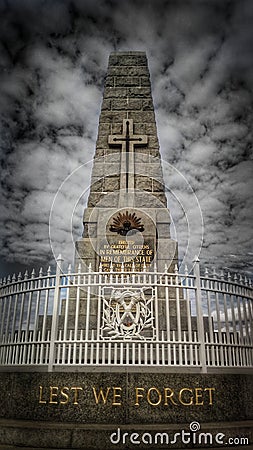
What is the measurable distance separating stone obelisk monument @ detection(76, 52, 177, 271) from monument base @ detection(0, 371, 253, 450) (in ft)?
12.5

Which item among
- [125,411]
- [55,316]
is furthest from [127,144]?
[125,411]

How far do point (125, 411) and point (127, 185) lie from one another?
6420 millimetres

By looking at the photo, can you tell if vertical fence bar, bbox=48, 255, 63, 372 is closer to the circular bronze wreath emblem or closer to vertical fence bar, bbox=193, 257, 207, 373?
vertical fence bar, bbox=193, 257, 207, 373

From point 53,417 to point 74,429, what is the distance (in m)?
0.52

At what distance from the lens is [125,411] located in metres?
4.95

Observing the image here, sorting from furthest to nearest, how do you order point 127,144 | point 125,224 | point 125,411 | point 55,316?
point 127,144 < point 125,224 < point 55,316 < point 125,411

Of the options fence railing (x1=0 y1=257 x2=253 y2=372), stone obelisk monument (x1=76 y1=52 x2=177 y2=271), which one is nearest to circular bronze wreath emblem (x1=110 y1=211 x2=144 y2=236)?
stone obelisk monument (x1=76 y1=52 x2=177 y2=271)

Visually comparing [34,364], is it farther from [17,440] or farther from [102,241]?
[102,241]

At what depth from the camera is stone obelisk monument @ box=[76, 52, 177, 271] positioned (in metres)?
9.37

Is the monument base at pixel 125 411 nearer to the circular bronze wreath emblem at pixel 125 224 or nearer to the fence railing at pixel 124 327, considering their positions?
the fence railing at pixel 124 327

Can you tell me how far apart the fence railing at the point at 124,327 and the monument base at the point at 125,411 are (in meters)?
0.29

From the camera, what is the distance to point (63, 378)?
521 centimetres

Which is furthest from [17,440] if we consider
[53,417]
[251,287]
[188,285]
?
[251,287]

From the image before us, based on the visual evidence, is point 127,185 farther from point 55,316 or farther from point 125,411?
point 125,411
